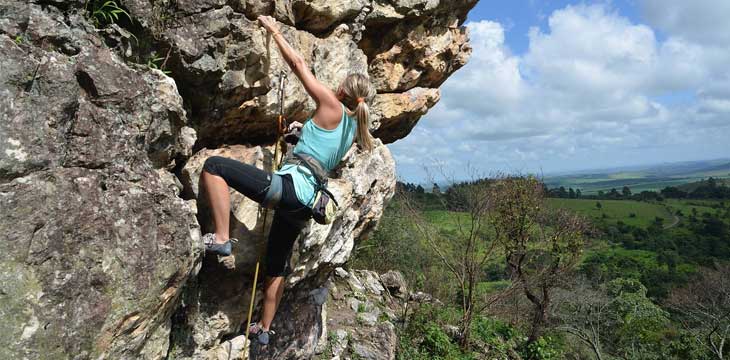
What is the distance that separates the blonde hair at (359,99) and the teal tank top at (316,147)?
0.11 m

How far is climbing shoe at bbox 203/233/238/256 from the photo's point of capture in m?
5.26

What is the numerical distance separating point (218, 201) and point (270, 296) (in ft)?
5.67

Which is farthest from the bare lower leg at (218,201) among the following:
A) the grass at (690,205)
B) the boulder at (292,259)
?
the grass at (690,205)

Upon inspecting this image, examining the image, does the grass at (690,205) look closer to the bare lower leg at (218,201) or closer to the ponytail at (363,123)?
the ponytail at (363,123)

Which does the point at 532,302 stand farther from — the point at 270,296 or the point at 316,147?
the point at 316,147

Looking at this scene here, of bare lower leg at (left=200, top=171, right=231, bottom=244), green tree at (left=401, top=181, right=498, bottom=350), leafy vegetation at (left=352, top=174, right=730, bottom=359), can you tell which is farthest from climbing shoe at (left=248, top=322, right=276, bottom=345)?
green tree at (left=401, top=181, right=498, bottom=350)

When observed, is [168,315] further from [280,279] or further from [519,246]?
[519,246]

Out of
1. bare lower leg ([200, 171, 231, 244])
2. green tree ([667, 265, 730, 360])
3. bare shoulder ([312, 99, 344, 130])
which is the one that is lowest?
green tree ([667, 265, 730, 360])

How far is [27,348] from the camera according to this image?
→ 334cm

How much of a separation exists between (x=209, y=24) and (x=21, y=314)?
3.70m

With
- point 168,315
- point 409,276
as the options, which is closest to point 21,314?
point 168,315

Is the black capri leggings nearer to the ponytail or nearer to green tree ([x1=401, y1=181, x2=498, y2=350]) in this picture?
the ponytail

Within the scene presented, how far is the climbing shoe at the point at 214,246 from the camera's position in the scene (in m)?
5.26

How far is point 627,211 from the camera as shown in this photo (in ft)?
318
